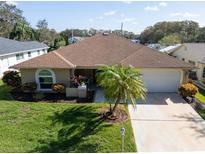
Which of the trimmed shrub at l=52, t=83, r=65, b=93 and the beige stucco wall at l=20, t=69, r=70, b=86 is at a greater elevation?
the beige stucco wall at l=20, t=69, r=70, b=86

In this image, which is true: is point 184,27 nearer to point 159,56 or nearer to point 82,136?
point 159,56

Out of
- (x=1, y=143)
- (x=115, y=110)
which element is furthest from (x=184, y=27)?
(x=1, y=143)

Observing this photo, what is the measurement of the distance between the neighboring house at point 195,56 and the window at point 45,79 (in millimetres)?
13883

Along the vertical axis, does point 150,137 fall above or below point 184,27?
below

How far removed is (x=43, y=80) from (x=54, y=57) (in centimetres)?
229

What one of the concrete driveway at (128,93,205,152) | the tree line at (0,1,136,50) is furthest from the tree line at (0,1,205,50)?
the concrete driveway at (128,93,205,152)

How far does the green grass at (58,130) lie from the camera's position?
1024cm

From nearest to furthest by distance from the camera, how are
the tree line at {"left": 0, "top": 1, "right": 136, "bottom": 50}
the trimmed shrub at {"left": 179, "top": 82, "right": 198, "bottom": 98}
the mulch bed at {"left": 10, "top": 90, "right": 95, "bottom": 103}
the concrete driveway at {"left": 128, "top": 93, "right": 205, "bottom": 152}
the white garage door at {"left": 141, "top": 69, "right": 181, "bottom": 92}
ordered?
the concrete driveway at {"left": 128, "top": 93, "right": 205, "bottom": 152}
the mulch bed at {"left": 10, "top": 90, "right": 95, "bottom": 103}
the trimmed shrub at {"left": 179, "top": 82, "right": 198, "bottom": 98}
the white garage door at {"left": 141, "top": 69, "right": 181, "bottom": 92}
the tree line at {"left": 0, "top": 1, "right": 136, "bottom": 50}

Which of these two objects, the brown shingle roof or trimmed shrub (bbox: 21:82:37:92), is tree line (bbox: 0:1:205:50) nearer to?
the brown shingle roof

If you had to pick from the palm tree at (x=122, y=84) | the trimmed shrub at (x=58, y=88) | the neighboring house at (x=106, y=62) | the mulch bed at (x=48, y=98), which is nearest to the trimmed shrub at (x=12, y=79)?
the neighboring house at (x=106, y=62)

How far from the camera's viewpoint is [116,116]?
43.9ft

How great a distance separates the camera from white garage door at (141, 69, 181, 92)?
18625mm

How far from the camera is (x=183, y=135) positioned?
11383 millimetres

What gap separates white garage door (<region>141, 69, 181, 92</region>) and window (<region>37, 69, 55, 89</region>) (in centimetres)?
805
